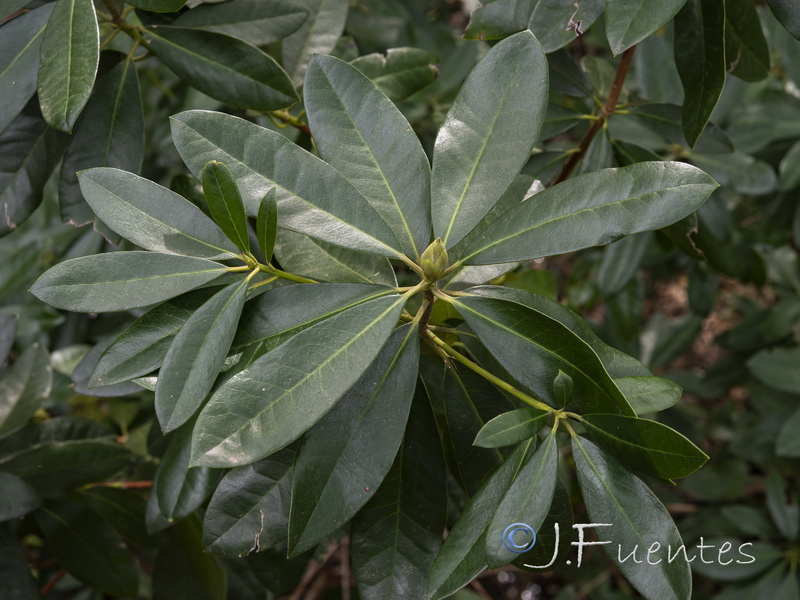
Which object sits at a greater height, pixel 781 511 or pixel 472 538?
pixel 472 538

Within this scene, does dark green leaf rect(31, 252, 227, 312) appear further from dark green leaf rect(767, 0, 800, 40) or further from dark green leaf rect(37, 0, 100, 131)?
dark green leaf rect(767, 0, 800, 40)

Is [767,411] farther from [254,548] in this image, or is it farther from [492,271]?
[254,548]

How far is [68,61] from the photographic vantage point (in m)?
0.75

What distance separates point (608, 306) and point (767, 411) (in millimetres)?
601

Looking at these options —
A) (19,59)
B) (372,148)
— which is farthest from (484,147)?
(19,59)

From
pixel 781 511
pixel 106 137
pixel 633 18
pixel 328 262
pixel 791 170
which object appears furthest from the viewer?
pixel 781 511

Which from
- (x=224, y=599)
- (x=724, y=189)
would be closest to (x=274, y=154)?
(x=224, y=599)

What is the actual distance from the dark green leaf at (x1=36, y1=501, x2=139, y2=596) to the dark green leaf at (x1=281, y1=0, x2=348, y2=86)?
2.71ft

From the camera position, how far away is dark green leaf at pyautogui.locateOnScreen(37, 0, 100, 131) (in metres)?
0.74

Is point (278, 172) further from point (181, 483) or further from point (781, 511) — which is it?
point (781, 511)

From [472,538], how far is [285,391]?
0.23 meters

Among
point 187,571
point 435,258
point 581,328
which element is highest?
point 435,258

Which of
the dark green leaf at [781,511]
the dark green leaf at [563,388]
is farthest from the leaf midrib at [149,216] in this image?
the dark green leaf at [781,511]

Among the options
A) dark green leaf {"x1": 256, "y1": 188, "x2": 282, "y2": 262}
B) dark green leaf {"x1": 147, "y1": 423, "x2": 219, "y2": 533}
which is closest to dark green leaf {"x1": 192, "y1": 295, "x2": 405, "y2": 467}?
dark green leaf {"x1": 256, "y1": 188, "x2": 282, "y2": 262}
